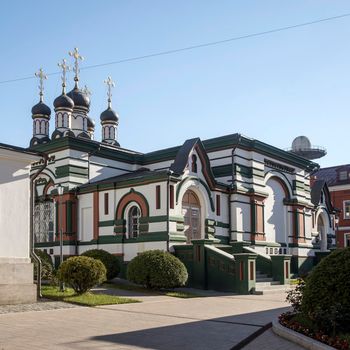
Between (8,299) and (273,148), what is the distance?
1969 cm

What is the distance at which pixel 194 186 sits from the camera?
25.5 metres

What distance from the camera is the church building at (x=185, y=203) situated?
77.8 feet

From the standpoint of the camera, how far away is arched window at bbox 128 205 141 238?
988 inches

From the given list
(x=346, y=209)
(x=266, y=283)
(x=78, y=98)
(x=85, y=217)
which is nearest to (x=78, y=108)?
(x=78, y=98)

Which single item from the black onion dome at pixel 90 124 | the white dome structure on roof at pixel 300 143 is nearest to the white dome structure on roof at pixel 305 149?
the white dome structure on roof at pixel 300 143

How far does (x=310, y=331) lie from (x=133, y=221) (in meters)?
16.1

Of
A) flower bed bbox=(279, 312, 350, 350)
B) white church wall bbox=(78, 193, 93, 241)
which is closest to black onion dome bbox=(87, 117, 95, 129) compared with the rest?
white church wall bbox=(78, 193, 93, 241)

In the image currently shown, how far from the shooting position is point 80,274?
1752 centimetres

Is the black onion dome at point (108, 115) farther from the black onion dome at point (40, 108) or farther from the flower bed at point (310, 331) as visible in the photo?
the flower bed at point (310, 331)

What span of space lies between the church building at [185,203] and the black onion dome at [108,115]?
11310 mm

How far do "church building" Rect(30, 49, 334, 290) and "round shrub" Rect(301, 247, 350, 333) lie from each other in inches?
445

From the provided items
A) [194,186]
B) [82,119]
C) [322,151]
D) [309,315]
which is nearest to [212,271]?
[194,186]

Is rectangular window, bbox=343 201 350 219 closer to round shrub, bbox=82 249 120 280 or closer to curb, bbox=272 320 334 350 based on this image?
round shrub, bbox=82 249 120 280

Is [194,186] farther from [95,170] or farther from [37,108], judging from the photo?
[37,108]
